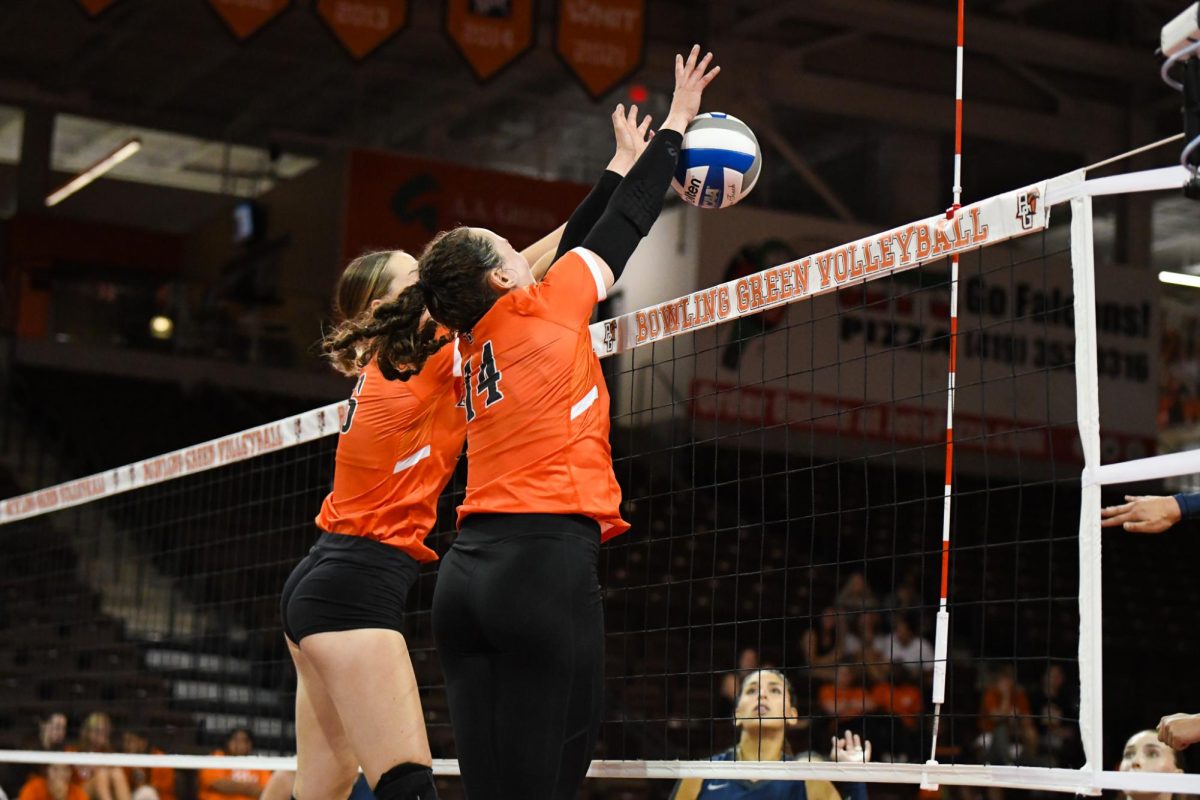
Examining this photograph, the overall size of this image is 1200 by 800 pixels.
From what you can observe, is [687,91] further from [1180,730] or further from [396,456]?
[1180,730]

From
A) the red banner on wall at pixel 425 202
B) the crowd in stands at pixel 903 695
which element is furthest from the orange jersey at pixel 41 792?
the red banner on wall at pixel 425 202

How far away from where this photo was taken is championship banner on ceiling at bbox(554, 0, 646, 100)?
1334 centimetres

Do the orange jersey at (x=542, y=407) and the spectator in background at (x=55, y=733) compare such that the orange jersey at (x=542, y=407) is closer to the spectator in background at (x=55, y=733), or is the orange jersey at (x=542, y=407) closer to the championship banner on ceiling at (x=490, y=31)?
the spectator in background at (x=55, y=733)

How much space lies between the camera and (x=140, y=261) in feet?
85.6

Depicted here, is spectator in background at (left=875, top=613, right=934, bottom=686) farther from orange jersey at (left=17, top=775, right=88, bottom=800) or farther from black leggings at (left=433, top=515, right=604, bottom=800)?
black leggings at (left=433, top=515, right=604, bottom=800)

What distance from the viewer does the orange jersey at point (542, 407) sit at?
3.30 metres

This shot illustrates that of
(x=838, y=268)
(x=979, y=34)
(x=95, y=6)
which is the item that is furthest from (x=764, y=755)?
(x=979, y=34)

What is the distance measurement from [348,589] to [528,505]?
795 millimetres

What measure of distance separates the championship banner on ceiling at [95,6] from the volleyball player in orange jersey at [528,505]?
8928 millimetres

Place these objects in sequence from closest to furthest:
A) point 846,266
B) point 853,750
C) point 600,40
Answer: point 846,266 < point 853,750 < point 600,40

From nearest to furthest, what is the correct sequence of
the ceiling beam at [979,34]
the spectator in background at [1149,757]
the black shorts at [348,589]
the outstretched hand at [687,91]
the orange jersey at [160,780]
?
1. the outstretched hand at [687,91]
2. the black shorts at [348,589]
3. the spectator in background at [1149,757]
4. the orange jersey at [160,780]
5. the ceiling beam at [979,34]

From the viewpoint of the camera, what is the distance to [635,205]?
Result: 3.54 metres

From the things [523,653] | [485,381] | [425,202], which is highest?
[425,202]

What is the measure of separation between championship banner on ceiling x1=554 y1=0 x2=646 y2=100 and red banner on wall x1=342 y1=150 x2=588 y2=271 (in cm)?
560
